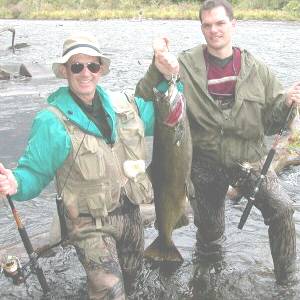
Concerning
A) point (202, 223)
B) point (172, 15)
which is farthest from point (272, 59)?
point (172, 15)

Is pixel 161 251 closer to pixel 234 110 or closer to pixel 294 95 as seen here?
pixel 234 110

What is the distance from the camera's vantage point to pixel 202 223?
5953 mm

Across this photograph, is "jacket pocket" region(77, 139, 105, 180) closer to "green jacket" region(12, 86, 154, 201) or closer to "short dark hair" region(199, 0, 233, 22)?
"green jacket" region(12, 86, 154, 201)

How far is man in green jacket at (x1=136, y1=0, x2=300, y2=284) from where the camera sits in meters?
4.95

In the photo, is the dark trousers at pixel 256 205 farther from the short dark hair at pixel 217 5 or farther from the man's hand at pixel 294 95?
the short dark hair at pixel 217 5

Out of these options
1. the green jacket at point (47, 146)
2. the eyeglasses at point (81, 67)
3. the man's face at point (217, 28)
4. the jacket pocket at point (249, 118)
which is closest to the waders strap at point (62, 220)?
the green jacket at point (47, 146)

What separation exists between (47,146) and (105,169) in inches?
20.4

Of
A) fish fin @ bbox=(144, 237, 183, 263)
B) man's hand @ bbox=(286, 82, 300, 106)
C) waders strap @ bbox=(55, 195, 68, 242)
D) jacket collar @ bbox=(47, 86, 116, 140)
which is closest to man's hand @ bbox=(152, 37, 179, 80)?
jacket collar @ bbox=(47, 86, 116, 140)

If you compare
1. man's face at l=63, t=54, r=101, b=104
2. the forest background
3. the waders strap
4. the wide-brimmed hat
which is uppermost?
the wide-brimmed hat

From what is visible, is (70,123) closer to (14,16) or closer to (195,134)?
(195,134)

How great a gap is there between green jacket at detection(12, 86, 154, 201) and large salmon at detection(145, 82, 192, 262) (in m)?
0.55

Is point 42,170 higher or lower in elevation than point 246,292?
higher

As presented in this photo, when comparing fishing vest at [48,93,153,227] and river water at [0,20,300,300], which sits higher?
fishing vest at [48,93,153,227]

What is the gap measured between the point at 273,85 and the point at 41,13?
55925 millimetres
